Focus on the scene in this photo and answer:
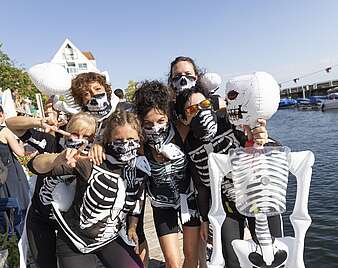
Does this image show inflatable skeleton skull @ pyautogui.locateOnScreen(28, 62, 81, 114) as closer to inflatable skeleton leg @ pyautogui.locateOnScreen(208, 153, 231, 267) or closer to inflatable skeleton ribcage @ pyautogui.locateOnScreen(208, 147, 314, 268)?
inflatable skeleton leg @ pyautogui.locateOnScreen(208, 153, 231, 267)

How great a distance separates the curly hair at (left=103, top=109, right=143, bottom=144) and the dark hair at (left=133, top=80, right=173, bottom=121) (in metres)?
0.23

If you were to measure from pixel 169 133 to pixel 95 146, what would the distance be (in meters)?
0.66

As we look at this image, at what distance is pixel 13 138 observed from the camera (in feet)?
14.4

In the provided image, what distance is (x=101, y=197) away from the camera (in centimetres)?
236

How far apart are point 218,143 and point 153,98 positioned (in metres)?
0.67

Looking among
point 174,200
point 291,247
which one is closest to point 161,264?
point 174,200

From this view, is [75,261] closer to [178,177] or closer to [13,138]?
[178,177]

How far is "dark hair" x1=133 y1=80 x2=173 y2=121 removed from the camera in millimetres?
2732

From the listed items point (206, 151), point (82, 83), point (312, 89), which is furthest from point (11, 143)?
point (312, 89)

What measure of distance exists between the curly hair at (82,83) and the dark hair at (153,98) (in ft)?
1.39


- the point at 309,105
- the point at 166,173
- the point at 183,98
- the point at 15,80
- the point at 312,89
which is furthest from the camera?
the point at 312,89

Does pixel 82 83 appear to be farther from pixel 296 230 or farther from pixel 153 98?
pixel 296 230

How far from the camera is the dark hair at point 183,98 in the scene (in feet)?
8.81

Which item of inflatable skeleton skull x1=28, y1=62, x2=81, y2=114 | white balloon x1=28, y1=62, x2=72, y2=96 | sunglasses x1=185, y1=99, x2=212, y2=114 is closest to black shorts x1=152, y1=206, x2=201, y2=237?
sunglasses x1=185, y1=99, x2=212, y2=114
